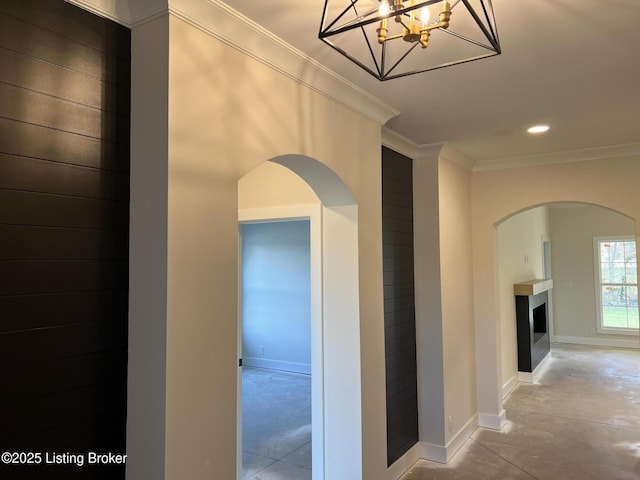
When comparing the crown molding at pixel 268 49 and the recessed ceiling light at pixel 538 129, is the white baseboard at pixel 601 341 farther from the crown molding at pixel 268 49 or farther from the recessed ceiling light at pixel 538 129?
the crown molding at pixel 268 49

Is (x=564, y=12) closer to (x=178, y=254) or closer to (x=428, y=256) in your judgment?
(x=178, y=254)

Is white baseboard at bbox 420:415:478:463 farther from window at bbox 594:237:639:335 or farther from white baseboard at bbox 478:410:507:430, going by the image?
window at bbox 594:237:639:335

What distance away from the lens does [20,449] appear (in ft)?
4.31

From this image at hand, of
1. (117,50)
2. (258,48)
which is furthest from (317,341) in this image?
(117,50)

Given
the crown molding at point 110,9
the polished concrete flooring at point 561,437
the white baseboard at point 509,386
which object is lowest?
the polished concrete flooring at point 561,437

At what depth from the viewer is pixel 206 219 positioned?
167cm

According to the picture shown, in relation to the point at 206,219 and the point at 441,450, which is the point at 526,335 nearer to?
the point at 441,450

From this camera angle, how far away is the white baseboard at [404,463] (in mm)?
3236

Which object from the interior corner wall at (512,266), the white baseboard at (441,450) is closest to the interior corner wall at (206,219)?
the white baseboard at (441,450)

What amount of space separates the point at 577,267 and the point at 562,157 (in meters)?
5.39

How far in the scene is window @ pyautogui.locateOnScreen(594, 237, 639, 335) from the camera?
8.16m

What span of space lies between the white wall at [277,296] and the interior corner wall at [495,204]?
9.10 ft

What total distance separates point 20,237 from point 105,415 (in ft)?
2.20

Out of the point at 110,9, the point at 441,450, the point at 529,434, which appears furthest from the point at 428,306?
the point at 110,9
